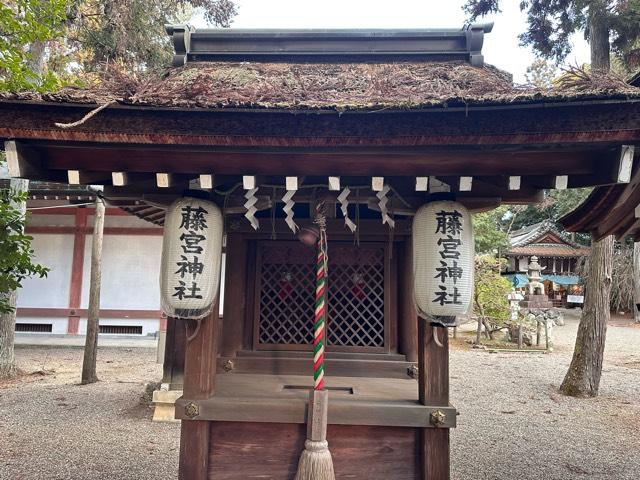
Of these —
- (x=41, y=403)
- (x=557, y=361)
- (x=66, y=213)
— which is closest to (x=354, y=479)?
(x=41, y=403)

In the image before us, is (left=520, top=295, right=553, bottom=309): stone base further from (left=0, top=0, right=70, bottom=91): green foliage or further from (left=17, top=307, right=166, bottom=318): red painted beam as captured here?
(left=0, top=0, right=70, bottom=91): green foliage

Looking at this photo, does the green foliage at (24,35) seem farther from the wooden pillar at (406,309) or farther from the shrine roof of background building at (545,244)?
the shrine roof of background building at (545,244)

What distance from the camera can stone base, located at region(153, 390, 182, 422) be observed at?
6.70m

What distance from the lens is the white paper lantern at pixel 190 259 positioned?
3164 millimetres

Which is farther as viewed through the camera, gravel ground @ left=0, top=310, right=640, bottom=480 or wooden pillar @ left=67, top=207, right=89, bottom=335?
wooden pillar @ left=67, top=207, right=89, bottom=335

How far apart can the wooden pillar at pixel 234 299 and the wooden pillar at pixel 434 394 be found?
1911 millimetres

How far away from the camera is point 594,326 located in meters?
8.42

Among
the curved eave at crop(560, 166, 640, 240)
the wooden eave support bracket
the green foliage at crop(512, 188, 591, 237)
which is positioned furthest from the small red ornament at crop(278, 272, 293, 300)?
the green foliage at crop(512, 188, 591, 237)

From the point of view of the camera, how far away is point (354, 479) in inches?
133

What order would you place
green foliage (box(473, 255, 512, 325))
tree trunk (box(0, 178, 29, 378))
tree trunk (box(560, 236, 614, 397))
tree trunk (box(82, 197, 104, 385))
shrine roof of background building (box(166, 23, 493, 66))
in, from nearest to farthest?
1. shrine roof of background building (box(166, 23, 493, 66))
2. tree trunk (box(560, 236, 614, 397))
3. tree trunk (box(82, 197, 104, 385))
4. tree trunk (box(0, 178, 29, 378))
5. green foliage (box(473, 255, 512, 325))

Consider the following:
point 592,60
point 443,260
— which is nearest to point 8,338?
point 443,260

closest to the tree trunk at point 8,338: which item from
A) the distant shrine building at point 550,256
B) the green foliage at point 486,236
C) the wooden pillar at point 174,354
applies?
the wooden pillar at point 174,354

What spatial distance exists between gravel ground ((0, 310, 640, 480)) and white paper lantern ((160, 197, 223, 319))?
3093mm

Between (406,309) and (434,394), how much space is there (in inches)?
42.6
